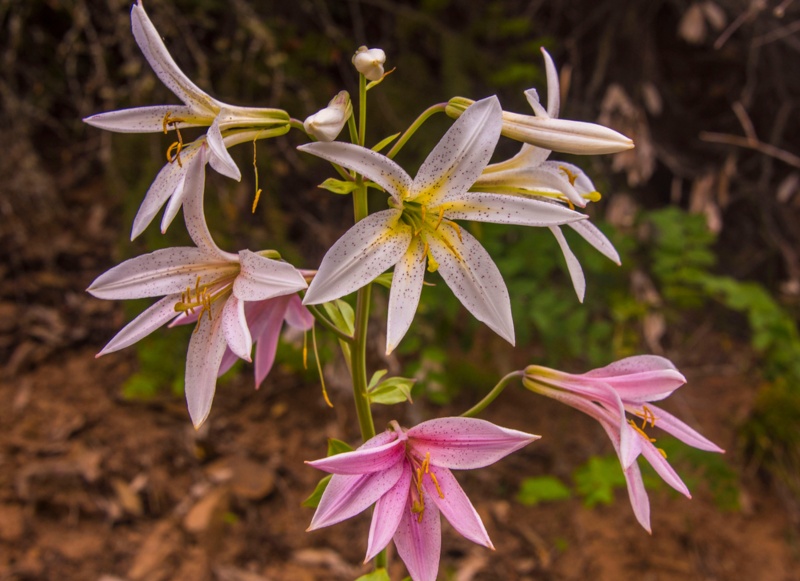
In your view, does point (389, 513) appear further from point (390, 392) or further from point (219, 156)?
point (219, 156)

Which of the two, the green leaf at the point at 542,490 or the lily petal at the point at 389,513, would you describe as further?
the green leaf at the point at 542,490

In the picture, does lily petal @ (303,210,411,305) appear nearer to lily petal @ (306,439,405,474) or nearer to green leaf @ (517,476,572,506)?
lily petal @ (306,439,405,474)

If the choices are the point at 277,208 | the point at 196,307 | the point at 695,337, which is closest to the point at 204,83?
the point at 277,208

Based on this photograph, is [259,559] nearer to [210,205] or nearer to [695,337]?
[210,205]

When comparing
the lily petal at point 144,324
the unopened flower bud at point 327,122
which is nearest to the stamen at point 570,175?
the unopened flower bud at point 327,122

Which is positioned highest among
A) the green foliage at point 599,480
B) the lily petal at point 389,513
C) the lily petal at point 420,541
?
Result: the lily petal at point 389,513

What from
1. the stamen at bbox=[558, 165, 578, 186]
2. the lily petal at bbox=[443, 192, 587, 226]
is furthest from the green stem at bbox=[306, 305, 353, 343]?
the stamen at bbox=[558, 165, 578, 186]

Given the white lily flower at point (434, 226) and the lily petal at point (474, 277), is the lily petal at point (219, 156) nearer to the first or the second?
the white lily flower at point (434, 226)
